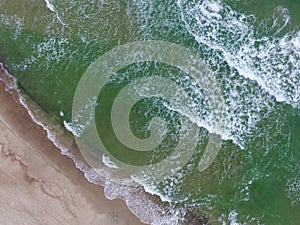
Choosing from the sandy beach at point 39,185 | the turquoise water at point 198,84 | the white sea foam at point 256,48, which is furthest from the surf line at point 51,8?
the white sea foam at point 256,48

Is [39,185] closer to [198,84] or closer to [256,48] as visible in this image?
[198,84]

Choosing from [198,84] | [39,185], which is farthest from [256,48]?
[39,185]

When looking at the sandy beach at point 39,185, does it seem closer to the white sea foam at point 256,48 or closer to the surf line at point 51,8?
the surf line at point 51,8

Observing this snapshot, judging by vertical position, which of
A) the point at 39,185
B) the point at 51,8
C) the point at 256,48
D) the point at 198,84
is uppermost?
the point at 256,48

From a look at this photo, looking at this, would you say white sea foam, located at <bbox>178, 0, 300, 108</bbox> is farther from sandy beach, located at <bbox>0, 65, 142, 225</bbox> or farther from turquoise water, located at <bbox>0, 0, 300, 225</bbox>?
sandy beach, located at <bbox>0, 65, 142, 225</bbox>

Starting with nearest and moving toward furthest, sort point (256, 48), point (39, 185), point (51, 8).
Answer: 1. point (39, 185)
2. point (256, 48)
3. point (51, 8)
